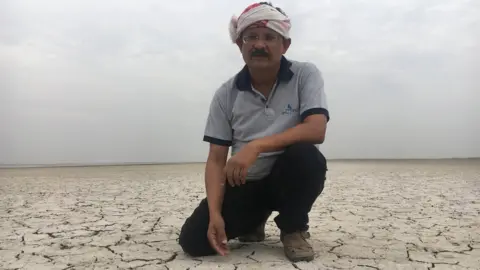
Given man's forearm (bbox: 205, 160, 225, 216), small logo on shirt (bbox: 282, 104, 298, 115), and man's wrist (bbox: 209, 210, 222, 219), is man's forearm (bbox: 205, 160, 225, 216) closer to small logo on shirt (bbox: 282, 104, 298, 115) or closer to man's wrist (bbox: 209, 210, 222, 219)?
man's wrist (bbox: 209, 210, 222, 219)

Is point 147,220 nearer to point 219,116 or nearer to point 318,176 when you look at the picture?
point 219,116

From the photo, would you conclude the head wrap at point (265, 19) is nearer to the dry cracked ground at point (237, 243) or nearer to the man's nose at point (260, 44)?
the man's nose at point (260, 44)

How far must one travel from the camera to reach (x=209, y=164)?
170 centimetres

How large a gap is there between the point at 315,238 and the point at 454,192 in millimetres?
2833

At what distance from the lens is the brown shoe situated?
163 cm

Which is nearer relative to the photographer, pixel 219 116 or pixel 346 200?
pixel 219 116

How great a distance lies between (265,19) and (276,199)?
2.33 feet

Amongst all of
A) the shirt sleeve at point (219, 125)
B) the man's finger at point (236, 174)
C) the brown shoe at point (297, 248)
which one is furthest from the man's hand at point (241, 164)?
the brown shoe at point (297, 248)

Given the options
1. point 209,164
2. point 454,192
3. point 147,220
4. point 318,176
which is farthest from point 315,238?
point 454,192

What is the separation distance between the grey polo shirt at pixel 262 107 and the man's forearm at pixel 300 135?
0.05 meters

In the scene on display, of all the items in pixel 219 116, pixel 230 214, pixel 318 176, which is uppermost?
pixel 219 116

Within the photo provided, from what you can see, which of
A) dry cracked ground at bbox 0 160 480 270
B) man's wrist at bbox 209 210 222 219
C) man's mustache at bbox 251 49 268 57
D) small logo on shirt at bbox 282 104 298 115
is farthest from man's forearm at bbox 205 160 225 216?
man's mustache at bbox 251 49 268 57

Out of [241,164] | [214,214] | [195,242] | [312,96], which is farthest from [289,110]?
[195,242]

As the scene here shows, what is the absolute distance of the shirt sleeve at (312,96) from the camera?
61.4 inches
